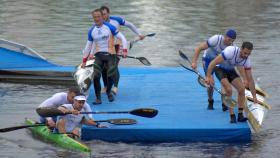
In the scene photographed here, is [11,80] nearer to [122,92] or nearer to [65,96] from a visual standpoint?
[122,92]

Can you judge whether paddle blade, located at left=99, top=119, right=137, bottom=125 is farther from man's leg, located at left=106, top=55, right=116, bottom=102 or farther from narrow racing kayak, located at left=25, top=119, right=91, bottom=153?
man's leg, located at left=106, top=55, right=116, bottom=102

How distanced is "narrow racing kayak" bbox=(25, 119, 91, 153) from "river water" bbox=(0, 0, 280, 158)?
138 millimetres

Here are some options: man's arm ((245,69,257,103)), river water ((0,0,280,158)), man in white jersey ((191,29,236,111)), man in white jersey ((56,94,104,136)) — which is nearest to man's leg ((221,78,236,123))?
man's arm ((245,69,257,103))

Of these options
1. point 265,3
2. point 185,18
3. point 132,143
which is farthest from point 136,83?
point 265,3

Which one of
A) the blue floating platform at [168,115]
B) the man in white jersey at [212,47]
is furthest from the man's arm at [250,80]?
the man in white jersey at [212,47]

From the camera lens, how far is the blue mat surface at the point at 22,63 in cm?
2095

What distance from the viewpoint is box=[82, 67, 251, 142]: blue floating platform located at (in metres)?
14.9

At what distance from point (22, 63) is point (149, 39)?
7.76m

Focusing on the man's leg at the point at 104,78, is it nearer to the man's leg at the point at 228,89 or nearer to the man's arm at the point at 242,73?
the man's leg at the point at 228,89

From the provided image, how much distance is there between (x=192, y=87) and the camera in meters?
18.7

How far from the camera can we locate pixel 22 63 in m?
21.1

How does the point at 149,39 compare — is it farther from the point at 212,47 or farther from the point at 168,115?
the point at 168,115

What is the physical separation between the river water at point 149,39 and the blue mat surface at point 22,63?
672 mm


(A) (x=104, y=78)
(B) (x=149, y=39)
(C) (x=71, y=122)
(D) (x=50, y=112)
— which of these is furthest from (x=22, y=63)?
(B) (x=149, y=39)
